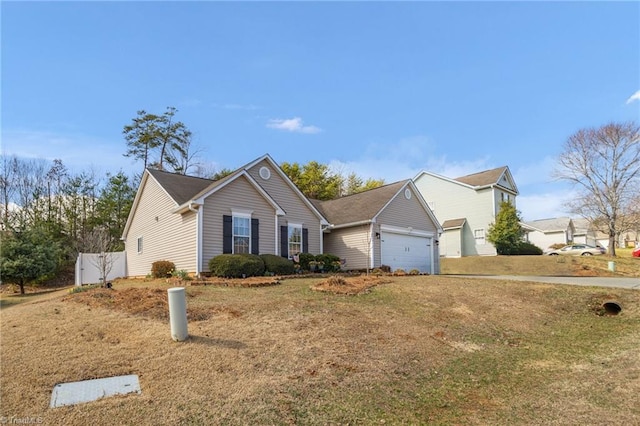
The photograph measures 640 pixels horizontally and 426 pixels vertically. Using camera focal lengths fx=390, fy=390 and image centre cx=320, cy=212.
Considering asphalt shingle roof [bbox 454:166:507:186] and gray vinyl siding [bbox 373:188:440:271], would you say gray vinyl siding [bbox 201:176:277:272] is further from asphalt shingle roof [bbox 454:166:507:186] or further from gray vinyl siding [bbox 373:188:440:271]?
asphalt shingle roof [bbox 454:166:507:186]

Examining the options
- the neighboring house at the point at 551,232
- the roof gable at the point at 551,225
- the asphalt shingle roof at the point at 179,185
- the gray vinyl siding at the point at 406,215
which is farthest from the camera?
the roof gable at the point at 551,225

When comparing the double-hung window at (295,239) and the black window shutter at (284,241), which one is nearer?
the black window shutter at (284,241)

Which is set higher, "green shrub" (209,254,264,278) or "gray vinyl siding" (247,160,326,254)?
"gray vinyl siding" (247,160,326,254)

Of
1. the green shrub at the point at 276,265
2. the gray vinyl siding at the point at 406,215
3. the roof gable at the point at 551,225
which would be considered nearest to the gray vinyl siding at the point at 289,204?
the green shrub at the point at 276,265

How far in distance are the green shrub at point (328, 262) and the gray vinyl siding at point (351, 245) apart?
4.55 ft

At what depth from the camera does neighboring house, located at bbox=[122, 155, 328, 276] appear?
15742mm

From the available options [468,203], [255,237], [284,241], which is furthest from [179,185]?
[468,203]

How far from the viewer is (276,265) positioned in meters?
16.3

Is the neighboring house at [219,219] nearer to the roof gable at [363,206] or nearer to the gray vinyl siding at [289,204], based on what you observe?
the gray vinyl siding at [289,204]

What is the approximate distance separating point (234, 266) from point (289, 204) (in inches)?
226

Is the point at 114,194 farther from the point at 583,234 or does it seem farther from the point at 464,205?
the point at 583,234

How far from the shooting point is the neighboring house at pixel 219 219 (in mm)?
15742

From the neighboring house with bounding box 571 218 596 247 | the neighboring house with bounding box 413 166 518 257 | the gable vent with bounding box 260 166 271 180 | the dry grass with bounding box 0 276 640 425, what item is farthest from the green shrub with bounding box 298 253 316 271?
the neighboring house with bounding box 571 218 596 247

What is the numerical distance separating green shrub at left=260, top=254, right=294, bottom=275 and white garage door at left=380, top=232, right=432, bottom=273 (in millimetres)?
6346
